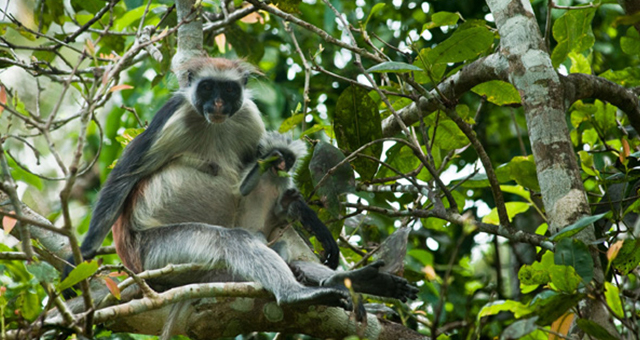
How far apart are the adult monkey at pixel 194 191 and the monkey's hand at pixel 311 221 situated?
0.83 ft

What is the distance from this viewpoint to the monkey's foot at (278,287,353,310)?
138 inches

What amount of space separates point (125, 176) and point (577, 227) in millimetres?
2759

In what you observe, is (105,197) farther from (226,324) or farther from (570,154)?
(570,154)

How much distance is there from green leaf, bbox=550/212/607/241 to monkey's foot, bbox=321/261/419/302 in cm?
113

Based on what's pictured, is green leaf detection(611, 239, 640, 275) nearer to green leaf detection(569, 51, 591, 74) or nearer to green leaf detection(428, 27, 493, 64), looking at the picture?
green leaf detection(428, 27, 493, 64)

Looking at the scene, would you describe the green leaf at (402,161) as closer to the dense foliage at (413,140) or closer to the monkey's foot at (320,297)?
the dense foliage at (413,140)

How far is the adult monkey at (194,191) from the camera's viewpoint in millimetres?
3979

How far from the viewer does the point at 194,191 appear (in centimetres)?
445

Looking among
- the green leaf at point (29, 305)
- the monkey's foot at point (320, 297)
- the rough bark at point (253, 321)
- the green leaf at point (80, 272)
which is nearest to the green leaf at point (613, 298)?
the rough bark at point (253, 321)

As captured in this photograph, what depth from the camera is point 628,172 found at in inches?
130

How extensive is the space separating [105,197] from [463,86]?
7.35 ft

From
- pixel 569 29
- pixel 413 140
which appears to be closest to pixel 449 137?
pixel 413 140

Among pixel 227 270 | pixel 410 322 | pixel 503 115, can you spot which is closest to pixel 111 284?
pixel 227 270

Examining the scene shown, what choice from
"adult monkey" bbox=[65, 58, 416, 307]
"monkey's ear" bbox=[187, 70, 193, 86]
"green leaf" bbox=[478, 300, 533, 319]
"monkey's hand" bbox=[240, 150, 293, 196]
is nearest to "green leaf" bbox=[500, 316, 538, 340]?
"green leaf" bbox=[478, 300, 533, 319]
